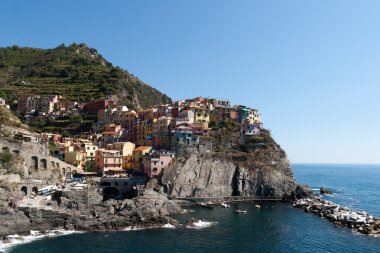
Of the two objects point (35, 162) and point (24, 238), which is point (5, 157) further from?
point (24, 238)

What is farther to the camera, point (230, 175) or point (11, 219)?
point (230, 175)

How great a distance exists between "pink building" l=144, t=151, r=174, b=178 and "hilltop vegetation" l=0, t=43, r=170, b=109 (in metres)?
49.4

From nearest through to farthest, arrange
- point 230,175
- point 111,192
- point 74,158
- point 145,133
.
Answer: point 111,192 < point 74,158 < point 230,175 < point 145,133

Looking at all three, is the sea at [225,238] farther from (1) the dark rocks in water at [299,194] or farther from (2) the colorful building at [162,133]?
(2) the colorful building at [162,133]

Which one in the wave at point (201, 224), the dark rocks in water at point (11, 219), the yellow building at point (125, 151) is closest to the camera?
the dark rocks in water at point (11, 219)

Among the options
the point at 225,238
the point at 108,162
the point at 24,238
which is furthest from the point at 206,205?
the point at 24,238

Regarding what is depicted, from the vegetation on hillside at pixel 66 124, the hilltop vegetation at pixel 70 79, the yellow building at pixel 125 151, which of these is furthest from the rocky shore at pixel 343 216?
the hilltop vegetation at pixel 70 79

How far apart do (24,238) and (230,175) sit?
46494 millimetres

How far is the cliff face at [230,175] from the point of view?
75012mm

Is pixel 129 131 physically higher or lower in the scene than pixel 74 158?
higher

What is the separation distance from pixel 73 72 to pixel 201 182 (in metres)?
84.9

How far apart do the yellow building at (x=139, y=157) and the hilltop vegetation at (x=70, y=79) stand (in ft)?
141

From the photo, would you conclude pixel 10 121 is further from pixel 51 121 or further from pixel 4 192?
pixel 4 192

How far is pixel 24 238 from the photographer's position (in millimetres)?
45844
